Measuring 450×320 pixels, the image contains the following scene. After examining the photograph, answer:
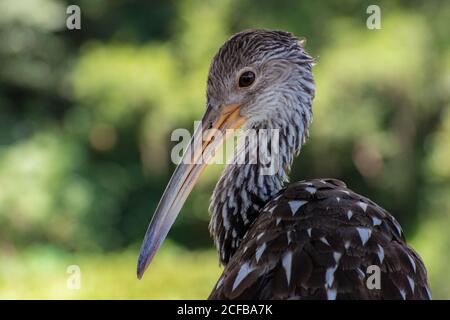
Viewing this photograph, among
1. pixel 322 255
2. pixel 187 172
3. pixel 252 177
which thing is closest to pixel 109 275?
pixel 252 177

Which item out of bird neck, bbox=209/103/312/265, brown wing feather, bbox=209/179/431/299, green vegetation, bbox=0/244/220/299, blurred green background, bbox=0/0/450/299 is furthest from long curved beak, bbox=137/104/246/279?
blurred green background, bbox=0/0/450/299

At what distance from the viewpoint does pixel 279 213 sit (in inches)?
111

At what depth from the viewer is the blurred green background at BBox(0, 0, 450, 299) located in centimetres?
877

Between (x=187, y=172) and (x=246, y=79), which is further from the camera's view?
(x=246, y=79)

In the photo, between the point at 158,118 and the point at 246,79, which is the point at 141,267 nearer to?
the point at 246,79

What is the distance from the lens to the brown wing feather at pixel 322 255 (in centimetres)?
245

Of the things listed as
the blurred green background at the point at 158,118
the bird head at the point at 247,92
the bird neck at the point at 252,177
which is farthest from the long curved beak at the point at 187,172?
the blurred green background at the point at 158,118

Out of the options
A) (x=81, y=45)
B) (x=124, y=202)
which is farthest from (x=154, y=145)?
(x=81, y=45)

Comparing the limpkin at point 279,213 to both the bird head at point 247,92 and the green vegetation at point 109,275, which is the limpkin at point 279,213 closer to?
the bird head at point 247,92

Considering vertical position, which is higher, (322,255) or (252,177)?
(252,177)

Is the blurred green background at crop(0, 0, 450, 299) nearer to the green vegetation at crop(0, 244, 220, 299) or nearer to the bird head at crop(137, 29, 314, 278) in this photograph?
the green vegetation at crop(0, 244, 220, 299)

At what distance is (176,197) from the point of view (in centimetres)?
307

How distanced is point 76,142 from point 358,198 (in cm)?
690

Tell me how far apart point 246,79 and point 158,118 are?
6.15 m
